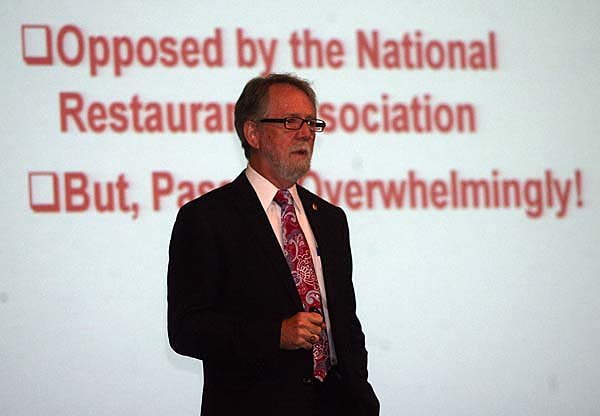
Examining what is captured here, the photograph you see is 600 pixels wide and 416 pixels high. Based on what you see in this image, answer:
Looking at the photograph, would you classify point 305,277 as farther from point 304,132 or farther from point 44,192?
point 44,192

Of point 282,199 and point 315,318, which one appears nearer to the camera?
point 315,318

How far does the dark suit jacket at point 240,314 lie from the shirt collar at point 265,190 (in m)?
0.10

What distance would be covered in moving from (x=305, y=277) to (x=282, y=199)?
0.24 metres

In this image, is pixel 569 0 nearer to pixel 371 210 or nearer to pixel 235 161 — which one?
pixel 371 210

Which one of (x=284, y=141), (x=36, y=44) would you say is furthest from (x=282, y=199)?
(x=36, y=44)

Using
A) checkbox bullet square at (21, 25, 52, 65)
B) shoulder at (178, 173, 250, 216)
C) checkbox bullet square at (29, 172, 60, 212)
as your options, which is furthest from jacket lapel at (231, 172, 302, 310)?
checkbox bullet square at (21, 25, 52, 65)

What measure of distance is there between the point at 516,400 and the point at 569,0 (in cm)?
186

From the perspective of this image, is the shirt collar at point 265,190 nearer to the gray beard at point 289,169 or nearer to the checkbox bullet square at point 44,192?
the gray beard at point 289,169

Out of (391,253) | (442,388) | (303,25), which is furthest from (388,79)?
(442,388)

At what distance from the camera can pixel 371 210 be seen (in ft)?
13.6

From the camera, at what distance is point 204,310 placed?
2.23 m

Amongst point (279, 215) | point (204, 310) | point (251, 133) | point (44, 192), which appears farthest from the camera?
point (44, 192)

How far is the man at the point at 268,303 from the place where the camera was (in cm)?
220

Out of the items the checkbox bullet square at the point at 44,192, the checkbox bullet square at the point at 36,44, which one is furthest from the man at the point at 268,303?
the checkbox bullet square at the point at 36,44
